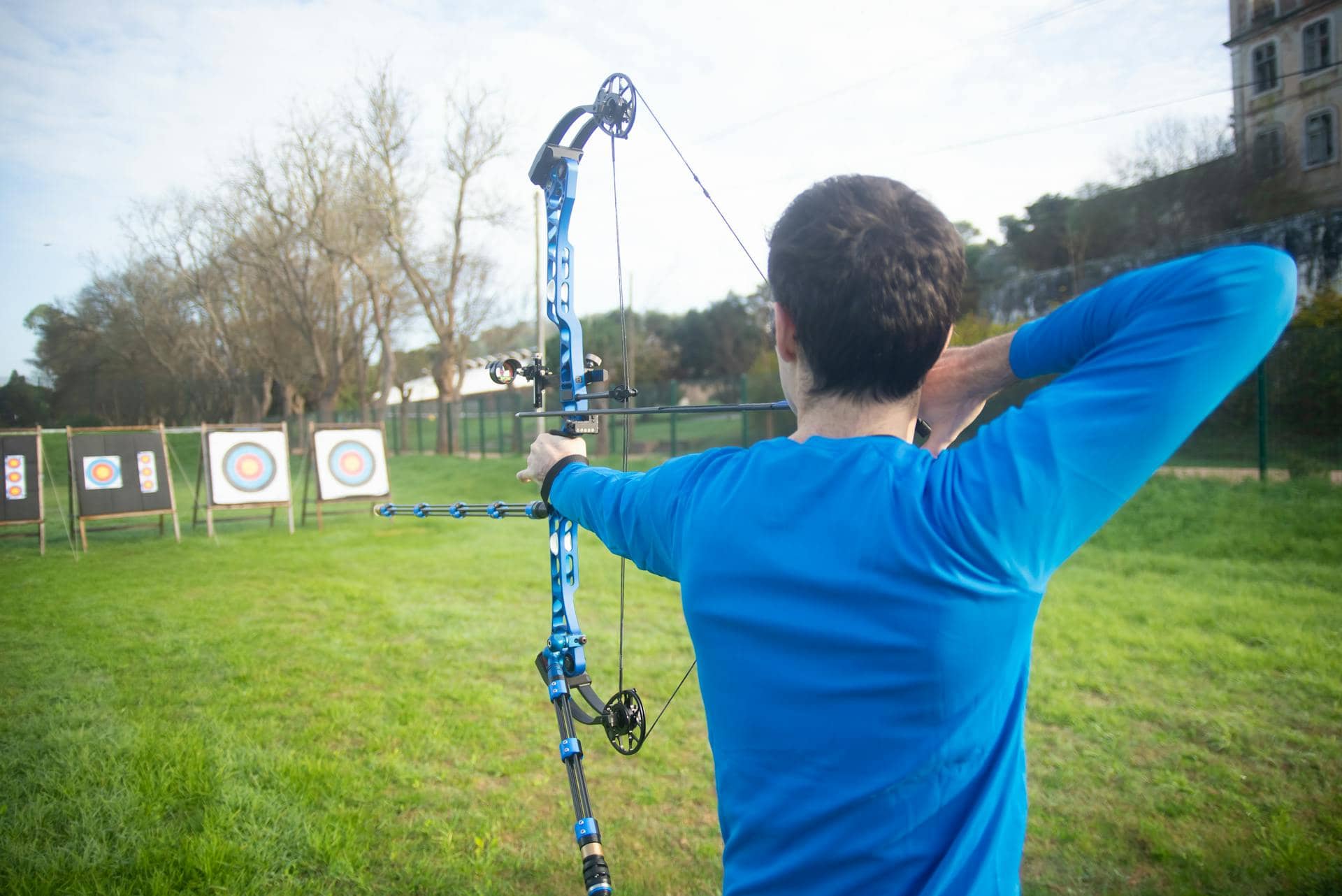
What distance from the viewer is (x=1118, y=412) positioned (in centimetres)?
66

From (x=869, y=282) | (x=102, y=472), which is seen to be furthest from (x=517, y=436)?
(x=869, y=282)

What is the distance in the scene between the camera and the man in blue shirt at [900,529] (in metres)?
0.68

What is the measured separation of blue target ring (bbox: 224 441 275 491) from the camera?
860 centimetres

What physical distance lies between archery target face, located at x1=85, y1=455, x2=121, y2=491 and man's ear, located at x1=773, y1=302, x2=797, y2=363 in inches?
332

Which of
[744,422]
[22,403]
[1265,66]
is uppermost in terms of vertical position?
[1265,66]

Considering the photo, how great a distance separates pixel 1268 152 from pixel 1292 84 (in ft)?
4.79

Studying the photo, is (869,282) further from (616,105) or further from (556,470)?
(616,105)

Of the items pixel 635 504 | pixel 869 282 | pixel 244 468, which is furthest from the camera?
pixel 244 468

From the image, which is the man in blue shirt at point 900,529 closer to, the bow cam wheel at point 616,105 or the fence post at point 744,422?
the bow cam wheel at point 616,105

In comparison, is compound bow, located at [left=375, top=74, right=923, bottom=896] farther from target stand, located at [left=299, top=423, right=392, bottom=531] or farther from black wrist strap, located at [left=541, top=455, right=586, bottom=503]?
target stand, located at [left=299, top=423, right=392, bottom=531]

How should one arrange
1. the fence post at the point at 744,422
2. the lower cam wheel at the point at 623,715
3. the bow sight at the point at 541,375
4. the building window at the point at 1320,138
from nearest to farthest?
the lower cam wheel at the point at 623,715
the bow sight at the point at 541,375
the building window at the point at 1320,138
the fence post at the point at 744,422

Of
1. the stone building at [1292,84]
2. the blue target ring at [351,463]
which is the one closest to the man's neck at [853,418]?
the stone building at [1292,84]

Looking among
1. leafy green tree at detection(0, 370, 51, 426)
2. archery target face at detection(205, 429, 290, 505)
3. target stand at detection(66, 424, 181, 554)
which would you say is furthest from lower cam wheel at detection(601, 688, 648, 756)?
archery target face at detection(205, 429, 290, 505)

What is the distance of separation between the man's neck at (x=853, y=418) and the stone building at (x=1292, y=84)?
390cm
